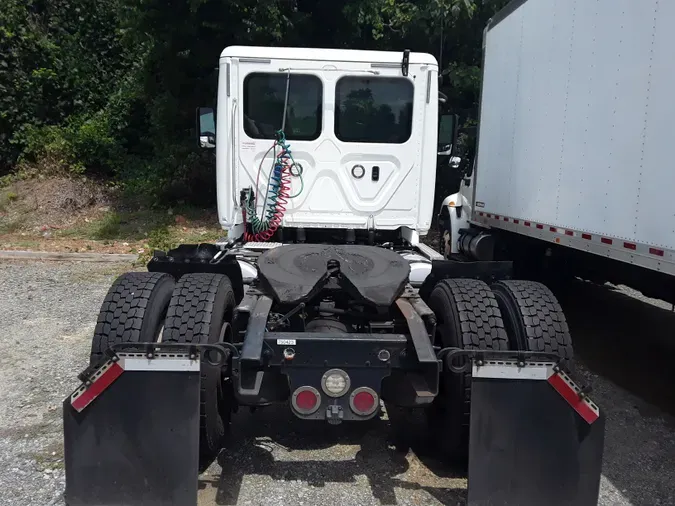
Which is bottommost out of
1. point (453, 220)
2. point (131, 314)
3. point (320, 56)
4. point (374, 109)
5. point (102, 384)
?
point (102, 384)

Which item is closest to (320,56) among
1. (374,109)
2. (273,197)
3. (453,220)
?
(374,109)

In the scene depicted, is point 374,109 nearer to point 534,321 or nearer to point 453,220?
point 534,321

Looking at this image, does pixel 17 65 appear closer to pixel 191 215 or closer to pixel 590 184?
pixel 191 215

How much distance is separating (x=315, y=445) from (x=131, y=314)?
1510 mm

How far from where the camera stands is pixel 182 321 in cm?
327

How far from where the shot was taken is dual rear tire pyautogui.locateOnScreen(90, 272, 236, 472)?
321cm

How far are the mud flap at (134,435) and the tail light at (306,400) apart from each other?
1.66 ft

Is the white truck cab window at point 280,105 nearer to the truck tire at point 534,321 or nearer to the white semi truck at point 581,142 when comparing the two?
the white semi truck at point 581,142

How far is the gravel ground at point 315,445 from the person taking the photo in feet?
11.0

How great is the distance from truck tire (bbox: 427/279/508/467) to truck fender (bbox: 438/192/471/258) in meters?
5.18

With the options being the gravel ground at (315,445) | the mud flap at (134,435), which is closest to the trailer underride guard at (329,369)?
the mud flap at (134,435)

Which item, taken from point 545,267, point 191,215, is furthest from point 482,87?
point 191,215

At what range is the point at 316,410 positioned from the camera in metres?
3.03

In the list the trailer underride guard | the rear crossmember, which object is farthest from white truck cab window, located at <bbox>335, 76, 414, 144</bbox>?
the rear crossmember
